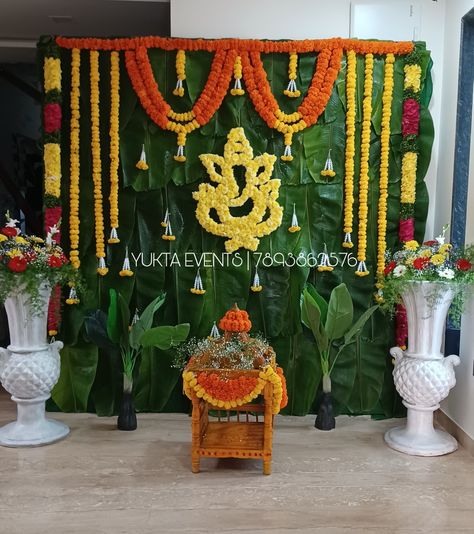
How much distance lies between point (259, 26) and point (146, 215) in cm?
152

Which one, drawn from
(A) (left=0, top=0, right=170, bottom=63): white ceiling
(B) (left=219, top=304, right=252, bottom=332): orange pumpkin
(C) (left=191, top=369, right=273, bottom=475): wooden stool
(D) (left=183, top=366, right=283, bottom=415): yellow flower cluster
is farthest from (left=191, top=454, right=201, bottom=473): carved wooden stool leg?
(A) (left=0, top=0, right=170, bottom=63): white ceiling

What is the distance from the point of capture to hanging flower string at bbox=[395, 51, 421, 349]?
3551 mm

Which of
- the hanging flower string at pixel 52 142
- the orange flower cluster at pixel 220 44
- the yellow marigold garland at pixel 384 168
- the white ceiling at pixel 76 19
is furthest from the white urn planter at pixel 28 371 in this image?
the white ceiling at pixel 76 19

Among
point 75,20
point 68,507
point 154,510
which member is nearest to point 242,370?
point 154,510

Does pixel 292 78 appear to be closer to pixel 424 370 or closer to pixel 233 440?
pixel 424 370

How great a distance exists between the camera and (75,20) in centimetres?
445

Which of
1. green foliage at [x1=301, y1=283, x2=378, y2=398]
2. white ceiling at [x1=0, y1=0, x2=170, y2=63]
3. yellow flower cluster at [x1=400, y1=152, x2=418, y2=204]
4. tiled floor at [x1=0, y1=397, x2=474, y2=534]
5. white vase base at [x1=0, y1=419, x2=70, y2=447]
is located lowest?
tiled floor at [x1=0, y1=397, x2=474, y2=534]

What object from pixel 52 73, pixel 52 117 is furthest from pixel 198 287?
pixel 52 73

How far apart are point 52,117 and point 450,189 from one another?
2685 mm

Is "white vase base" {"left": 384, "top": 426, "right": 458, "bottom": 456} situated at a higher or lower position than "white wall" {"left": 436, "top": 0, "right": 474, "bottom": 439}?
lower

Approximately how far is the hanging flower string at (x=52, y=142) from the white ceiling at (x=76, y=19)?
2.78 ft

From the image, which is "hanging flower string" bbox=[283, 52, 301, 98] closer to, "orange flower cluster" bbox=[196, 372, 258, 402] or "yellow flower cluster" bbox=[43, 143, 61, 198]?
"yellow flower cluster" bbox=[43, 143, 61, 198]

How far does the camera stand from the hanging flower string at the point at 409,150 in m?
3.55

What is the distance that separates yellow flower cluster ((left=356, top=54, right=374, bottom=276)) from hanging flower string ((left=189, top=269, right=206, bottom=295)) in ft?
3.51
